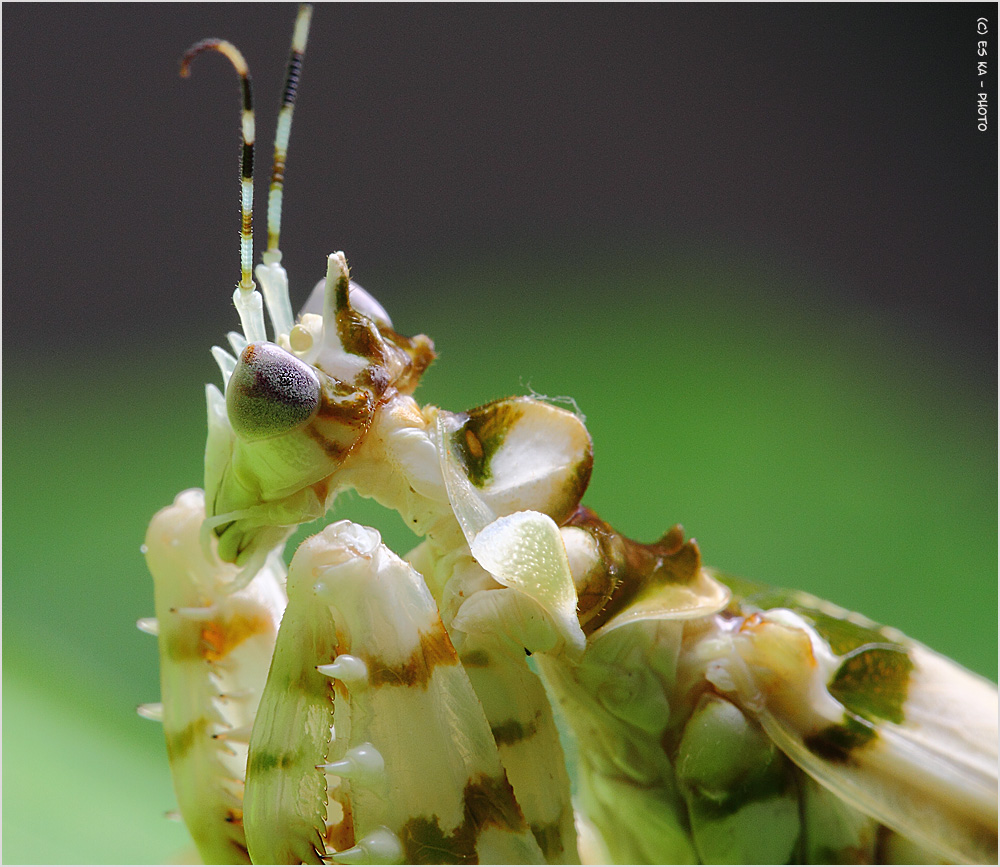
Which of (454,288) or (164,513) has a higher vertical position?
(454,288)

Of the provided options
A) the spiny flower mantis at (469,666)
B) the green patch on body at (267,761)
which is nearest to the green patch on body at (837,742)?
the spiny flower mantis at (469,666)

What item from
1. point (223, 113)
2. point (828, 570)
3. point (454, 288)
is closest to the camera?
point (828, 570)

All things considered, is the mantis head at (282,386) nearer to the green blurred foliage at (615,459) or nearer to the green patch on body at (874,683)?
the green patch on body at (874,683)

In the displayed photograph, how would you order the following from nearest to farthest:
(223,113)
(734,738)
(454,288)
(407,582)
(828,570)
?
1. (407,582)
2. (734,738)
3. (828,570)
4. (223,113)
5. (454,288)

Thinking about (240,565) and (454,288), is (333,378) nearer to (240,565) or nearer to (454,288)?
(240,565)

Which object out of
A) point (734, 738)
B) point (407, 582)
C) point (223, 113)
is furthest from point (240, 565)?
point (223, 113)

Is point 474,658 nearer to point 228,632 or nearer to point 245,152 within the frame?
point 228,632
